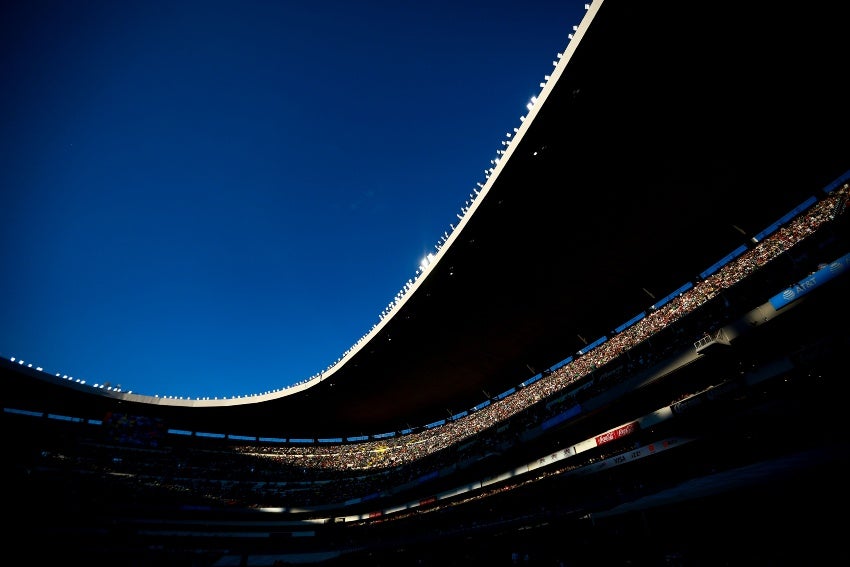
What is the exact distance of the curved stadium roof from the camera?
13414 mm

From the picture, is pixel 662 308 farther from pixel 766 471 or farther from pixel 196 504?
pixel 196 504

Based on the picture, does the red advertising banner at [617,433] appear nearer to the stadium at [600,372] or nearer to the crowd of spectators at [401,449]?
the stadium at [600,372]

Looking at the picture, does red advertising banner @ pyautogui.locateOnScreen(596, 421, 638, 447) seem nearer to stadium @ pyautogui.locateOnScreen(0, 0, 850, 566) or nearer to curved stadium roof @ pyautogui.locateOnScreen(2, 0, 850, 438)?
stadium @ pyautogui.locateOnScreen(0, 0, 850, 566)

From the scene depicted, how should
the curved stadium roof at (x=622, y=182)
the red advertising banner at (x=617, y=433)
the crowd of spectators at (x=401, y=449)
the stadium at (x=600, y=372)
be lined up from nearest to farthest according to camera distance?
the stadium at (x=600, y=372)
the curved stadium roof at (x=622, y=182)
the red advertising banner at (x=617, y=433)
the crowd of spectators at (x=401, y=449)

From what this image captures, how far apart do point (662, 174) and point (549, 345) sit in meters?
18.2

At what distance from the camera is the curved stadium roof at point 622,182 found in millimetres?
13414

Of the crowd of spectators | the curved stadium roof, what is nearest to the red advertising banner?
the crowd of spectators

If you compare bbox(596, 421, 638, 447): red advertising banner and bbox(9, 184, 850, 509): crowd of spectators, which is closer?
bbox(596, 421, 638, 447): red advertising banner

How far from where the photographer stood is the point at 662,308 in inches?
1040

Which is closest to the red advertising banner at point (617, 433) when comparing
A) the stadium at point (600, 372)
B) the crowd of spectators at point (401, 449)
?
the stadium at point (600, 372)

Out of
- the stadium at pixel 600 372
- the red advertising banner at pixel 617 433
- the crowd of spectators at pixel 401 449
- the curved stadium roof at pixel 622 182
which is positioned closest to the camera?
the stadium at pixel 600 372

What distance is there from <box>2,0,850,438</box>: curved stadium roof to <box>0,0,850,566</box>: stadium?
11 centimetres

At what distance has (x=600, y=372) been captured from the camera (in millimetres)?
25219

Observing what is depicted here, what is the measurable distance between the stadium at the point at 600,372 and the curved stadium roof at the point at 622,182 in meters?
0.11
